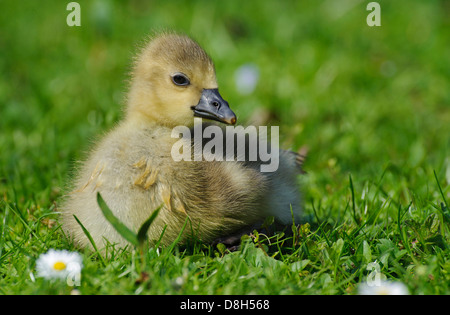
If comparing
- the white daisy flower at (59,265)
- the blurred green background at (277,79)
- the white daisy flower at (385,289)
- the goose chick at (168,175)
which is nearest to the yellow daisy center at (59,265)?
the white daisy flower at (59,265)

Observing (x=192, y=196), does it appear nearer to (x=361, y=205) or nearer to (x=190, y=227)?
(x=190, y=227)

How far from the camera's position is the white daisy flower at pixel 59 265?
192 cm

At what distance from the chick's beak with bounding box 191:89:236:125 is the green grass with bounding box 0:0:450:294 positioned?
45cm

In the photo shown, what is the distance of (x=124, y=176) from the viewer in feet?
7.03

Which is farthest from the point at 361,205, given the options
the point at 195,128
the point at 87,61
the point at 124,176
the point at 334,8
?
the point at 334,8

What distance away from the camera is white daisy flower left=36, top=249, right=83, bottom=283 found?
1923mm

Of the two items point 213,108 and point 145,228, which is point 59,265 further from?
point 213,108

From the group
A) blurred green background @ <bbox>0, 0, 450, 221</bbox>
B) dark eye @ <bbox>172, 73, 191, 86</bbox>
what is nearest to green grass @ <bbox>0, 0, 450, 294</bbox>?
blurred green background @ <bbox>0, 0, 450, 221</bbox>

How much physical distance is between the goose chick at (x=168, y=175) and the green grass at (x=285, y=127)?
0.34 feet

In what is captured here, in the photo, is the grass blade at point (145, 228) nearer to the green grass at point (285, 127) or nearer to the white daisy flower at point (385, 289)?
the green grass at point (285, 127)

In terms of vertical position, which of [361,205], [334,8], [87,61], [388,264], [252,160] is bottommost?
[388,264]

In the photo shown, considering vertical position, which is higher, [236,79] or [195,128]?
[236,79]

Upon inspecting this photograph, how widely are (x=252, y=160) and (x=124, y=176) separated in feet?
1.65

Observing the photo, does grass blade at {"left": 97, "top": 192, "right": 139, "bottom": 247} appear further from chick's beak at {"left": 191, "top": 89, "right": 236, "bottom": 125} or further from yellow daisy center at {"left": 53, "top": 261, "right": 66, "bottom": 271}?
chick's beak at {"left": 191, "top": 89, "right": 236, "bottom": 125}
